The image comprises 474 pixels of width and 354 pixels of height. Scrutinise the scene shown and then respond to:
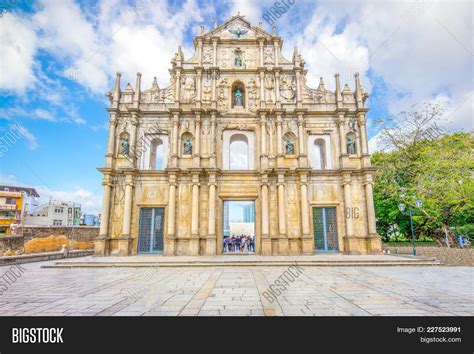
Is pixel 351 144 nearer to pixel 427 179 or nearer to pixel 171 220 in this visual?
pixel 427 179

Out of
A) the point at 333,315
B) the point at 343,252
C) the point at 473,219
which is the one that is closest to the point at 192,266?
the point at 333,315

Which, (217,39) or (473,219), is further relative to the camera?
(473,219)

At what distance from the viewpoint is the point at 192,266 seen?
12406mm

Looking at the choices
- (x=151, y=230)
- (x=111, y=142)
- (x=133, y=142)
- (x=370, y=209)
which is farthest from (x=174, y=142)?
(x=370, y=209)

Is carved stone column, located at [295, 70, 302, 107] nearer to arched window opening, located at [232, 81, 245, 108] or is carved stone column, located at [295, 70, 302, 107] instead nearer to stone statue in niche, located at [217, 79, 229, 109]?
arched window opening, located at [232, 81, 245, 108]

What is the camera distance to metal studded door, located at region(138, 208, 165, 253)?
56.4ft

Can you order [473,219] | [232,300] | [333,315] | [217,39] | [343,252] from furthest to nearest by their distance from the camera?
[473,219] → [217,39] → [343,252] → [232,300] → [333,315]

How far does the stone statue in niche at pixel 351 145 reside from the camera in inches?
732

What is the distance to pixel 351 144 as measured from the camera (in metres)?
18.7

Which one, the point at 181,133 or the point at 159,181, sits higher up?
the point at 181,133

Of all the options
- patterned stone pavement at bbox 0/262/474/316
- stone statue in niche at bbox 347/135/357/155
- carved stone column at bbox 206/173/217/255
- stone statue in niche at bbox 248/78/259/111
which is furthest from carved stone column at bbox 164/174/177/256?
stone statue in niche at bbox 347/135/357/155
